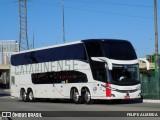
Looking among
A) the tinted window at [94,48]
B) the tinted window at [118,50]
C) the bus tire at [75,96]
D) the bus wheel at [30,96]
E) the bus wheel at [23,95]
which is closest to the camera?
the tinted window at [118,50]

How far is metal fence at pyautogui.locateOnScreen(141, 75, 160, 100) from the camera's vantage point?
31.1 m

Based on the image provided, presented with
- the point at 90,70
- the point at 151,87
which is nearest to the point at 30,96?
the point at 90,70

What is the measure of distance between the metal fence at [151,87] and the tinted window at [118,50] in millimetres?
3835

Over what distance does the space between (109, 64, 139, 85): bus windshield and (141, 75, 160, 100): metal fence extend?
139 inches

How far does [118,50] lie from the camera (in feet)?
91.1

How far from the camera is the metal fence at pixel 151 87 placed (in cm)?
3111

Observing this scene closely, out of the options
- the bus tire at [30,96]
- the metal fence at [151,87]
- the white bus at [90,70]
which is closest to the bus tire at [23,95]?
the bus tire at [30,96]

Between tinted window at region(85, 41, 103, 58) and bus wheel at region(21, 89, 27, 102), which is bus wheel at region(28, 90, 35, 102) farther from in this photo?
tinted window at region(85, 41, 103, 58)

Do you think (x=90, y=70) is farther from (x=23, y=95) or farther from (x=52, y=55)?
(x=23, y=95)

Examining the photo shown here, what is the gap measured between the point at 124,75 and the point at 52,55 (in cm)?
645

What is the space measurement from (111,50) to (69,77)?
4.11 m

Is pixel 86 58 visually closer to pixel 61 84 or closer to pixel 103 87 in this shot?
pixel 103 87

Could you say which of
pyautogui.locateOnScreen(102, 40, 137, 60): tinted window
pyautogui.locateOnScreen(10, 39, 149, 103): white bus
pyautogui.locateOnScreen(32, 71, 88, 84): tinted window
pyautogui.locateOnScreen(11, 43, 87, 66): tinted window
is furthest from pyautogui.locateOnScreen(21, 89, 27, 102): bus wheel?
pyautogui.locateOnScreen(102, 40, 137, 60): tinted window

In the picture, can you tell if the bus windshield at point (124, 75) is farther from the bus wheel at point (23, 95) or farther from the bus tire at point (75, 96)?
the bus wheel at point (23, 95)
